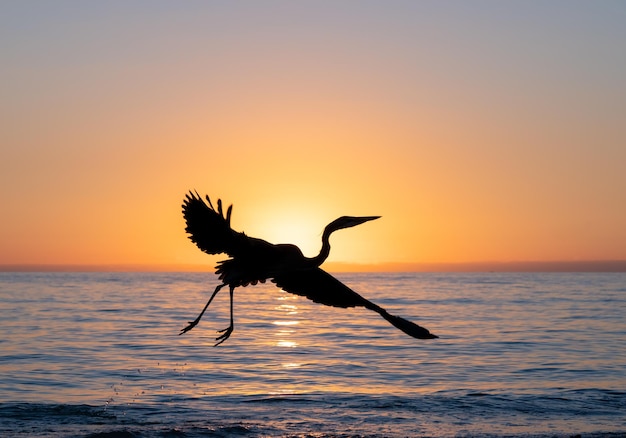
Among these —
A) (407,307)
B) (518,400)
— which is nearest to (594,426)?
(518,400)

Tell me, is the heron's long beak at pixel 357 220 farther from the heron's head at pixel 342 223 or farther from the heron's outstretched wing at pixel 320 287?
the heron's outstretched wing at pixel 320 287

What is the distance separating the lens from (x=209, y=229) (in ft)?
35.9

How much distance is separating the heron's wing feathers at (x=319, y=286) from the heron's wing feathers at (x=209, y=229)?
0.91 meters

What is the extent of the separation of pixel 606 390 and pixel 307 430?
960cm

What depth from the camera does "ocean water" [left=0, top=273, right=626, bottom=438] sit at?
1780cm

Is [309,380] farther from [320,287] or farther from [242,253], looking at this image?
[242,253]

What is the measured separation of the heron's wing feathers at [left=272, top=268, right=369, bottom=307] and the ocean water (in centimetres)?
555

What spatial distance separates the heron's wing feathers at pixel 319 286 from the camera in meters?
11.7

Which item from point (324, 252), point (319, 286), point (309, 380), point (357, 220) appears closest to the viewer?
point (357, 220)

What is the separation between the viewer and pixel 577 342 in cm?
3272

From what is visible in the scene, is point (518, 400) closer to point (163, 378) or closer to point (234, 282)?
point (163, 378)

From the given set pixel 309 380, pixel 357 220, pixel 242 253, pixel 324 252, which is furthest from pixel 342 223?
pixel 309 380

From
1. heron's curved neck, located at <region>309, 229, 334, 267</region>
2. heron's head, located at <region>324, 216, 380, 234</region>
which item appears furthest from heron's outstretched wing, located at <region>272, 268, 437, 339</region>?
heron's head, located at <region>324, 216, 380, 234</region>

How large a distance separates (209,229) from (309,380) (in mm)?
13414
